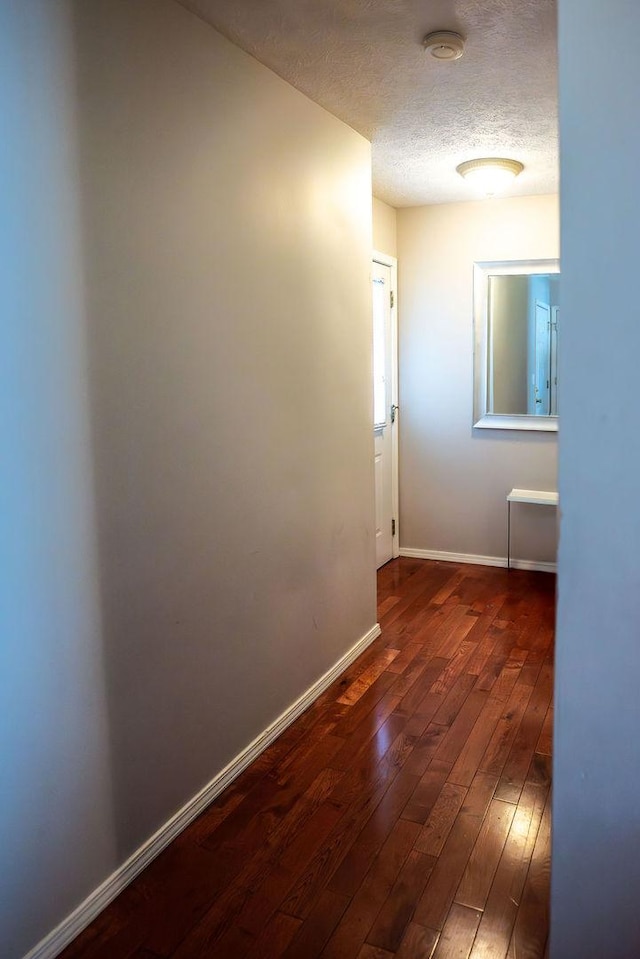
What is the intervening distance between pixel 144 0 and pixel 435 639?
294 centimetres

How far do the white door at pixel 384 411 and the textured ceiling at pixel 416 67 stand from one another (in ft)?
3.84

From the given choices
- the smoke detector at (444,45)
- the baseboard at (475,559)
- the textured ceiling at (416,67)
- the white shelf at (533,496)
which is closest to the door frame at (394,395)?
the baseboard at (475,559)

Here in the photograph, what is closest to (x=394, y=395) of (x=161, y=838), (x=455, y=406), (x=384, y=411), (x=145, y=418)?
(x=384, y=411)

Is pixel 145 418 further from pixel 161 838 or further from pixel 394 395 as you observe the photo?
pixel 394 395

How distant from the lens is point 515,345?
4.61 metres

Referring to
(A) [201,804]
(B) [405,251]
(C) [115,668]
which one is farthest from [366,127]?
(A) [201,804]

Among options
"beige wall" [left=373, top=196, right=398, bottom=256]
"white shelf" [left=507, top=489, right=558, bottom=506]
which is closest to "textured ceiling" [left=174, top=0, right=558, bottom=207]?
"beige wall" [left=373, top=196, right=398, bottom=256]

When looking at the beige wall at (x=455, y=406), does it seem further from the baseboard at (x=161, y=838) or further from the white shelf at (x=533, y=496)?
the baseboard at (x=161, y=838)

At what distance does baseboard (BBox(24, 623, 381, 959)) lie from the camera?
5.69ft

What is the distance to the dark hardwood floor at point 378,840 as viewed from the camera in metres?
1.77

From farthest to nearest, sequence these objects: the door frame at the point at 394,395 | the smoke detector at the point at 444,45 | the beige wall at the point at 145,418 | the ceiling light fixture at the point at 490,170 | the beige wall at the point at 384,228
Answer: the door frame at the point at 394,395 < the beige wall at the point at 384,228 < the ceiling light fixture at the point at 490,170 < the smoke detector at the point at 444,45 < the beige wall at the point at 145,418

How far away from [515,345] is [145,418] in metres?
3.26

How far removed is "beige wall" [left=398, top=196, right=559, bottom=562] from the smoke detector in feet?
7.66

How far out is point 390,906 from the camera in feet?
6.10
